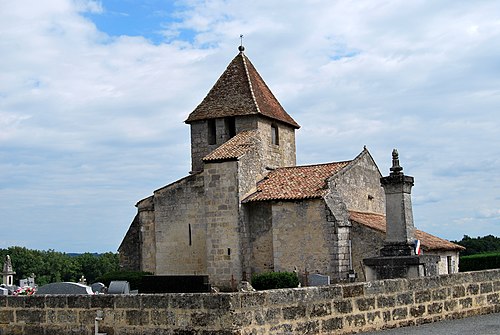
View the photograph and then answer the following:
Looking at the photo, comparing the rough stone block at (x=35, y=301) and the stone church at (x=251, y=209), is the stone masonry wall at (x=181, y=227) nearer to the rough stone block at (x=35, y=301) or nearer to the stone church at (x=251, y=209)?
Result: the stone church at (x=251, y=209)

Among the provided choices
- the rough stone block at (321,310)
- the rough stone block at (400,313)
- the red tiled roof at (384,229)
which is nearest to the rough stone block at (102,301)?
the rough stone block at (321,310)

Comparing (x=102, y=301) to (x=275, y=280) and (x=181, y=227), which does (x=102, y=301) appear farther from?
(x=181, y=227)

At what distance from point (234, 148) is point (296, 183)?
3.06 meters

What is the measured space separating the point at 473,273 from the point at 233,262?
16.5m

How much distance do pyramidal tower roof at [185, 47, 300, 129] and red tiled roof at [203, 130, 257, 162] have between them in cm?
129

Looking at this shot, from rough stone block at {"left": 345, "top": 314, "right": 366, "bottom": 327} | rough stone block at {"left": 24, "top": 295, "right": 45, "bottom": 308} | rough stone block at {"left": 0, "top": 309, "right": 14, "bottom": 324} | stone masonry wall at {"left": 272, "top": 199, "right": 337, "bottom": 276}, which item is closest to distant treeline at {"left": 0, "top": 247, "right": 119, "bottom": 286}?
stone masonry wall at {"left": 272, "top": 199, "right": 337, "bottom": 276}

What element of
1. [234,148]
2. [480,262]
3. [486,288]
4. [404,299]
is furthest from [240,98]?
[404,299]

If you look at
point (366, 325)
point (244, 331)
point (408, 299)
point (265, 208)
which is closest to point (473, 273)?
point (408, 299)

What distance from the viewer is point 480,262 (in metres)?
35.2

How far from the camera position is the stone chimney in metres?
15.9

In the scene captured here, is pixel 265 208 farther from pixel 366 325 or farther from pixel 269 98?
pixel 366 325

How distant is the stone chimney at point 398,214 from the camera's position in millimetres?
15852

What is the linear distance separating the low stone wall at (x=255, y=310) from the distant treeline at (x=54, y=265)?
2104 inches

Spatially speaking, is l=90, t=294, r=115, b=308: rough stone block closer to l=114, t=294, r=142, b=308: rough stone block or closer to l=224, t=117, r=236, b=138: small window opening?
l=114, t=294, r=142, b=308: rough stone block
